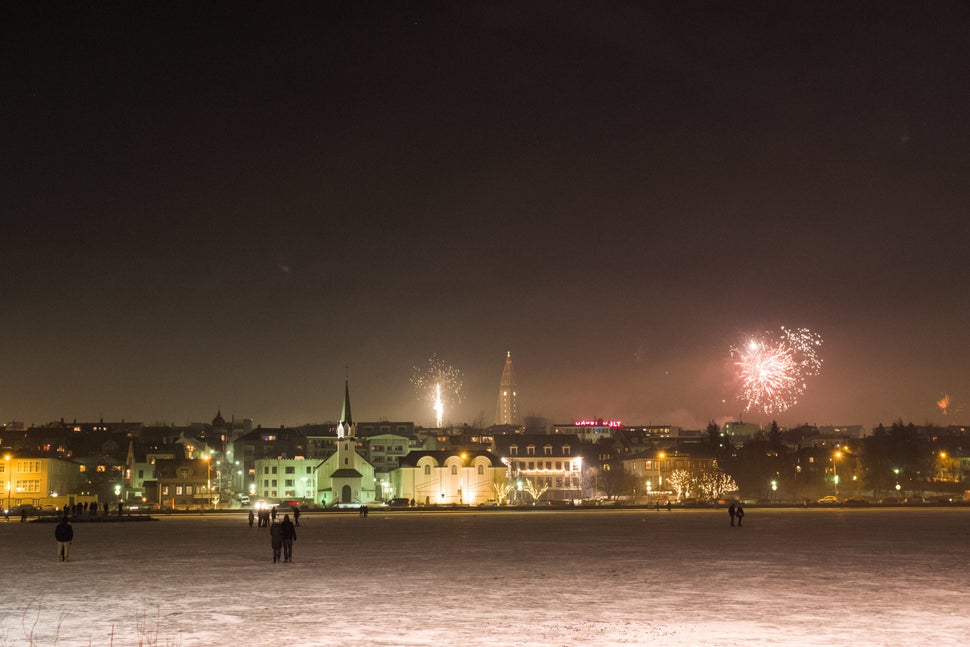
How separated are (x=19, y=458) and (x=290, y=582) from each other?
10867 centimetres

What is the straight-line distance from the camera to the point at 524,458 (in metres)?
151

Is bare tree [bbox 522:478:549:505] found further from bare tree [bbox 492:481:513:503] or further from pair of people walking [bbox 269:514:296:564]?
pair of people walking [bbox 269:514:296:564]

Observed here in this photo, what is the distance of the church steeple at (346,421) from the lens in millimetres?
140562

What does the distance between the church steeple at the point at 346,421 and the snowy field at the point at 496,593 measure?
98.6 m

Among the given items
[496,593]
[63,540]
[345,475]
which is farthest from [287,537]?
[345,475]

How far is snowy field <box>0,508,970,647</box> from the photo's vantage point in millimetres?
16766

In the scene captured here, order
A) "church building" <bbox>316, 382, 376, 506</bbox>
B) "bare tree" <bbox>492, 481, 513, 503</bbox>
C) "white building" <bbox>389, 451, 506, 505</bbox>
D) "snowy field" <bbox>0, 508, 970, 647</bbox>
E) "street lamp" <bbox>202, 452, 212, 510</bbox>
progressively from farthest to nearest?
"church building" <bbox>316, 382, 376, 506</bbox>, "white building" <bbox>389, 451, 506, 505</bbox>, "bare tree" <bbox>492, 481, 513, 503</bbox>, "street lamp" <bbox>202, 452, 212, 510</bbox>, "snowy field" <bbox>0, 508, 970, 647</bbox>

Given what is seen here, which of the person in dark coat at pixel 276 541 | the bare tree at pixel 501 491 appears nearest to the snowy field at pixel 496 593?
the person in dark coat at pixel 276 541

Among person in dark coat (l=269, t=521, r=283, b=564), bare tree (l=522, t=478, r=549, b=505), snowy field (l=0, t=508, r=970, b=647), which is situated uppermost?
person in dark coat (l=269, t=521, r=283, b=564)

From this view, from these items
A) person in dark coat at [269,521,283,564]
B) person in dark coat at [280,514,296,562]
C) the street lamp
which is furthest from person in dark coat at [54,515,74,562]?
the street lamp

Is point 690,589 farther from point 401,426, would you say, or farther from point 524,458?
point 401,426

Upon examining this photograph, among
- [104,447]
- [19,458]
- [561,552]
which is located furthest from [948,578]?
[104,447]

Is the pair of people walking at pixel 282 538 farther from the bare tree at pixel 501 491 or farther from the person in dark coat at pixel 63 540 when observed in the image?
the bare tree at pixel 501 491

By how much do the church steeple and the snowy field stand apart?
9856 cm
